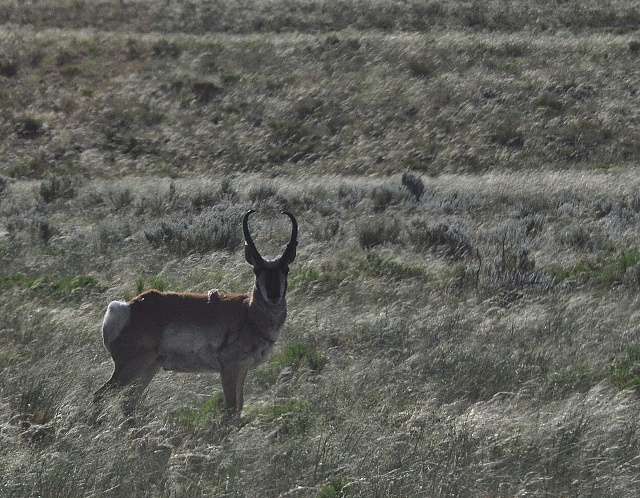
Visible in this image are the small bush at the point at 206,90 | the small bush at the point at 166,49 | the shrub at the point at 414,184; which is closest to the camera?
the shrub at the point at 414,184

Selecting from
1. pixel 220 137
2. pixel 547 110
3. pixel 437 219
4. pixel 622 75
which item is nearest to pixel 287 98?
pixel 220 137

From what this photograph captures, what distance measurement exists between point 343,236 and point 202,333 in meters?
8.11

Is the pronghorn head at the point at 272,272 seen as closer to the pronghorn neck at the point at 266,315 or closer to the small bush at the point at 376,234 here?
the pronghorn neck at the point at 266,315

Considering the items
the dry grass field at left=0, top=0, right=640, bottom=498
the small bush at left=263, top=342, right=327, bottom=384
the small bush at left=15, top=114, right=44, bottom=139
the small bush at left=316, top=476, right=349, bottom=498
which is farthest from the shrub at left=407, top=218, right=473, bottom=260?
the small bush at left=15, top=114, right=44, bottom=139

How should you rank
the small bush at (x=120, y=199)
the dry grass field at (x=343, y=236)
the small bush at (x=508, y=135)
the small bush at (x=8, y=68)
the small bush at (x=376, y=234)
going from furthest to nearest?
the small bush at (x=8, y=68)
the small bush at (x=508, y=135)
the small bush at (x=120, y=199)
the small bush at (x=376, y=234)
the dry grass field at (x=343, y=236)

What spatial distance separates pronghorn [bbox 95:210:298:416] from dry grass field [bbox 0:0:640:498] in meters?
0.28

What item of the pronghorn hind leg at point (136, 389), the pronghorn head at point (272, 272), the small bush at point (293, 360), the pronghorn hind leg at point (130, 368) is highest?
the pronghorn head at point (272, 272)

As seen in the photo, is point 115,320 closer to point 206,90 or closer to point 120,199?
point 120,199

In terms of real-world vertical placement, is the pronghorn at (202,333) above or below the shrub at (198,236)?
above

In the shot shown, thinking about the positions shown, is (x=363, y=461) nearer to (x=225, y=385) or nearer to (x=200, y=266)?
(x=225, y=385)

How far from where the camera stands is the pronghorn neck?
6.90m

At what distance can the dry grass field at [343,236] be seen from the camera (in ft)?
18.4

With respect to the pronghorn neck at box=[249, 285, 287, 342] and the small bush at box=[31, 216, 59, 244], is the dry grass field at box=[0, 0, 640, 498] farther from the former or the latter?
the pronghorn neck at box=[249, 285, 287, 342]

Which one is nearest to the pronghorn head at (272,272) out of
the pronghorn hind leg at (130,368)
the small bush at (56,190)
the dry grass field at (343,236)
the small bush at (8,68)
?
the dry grass field at (343,236)
